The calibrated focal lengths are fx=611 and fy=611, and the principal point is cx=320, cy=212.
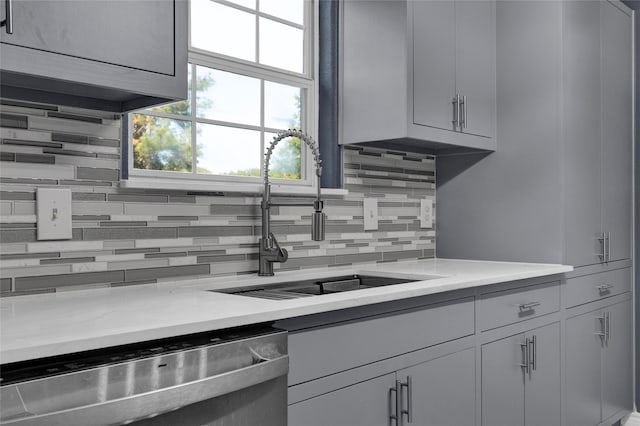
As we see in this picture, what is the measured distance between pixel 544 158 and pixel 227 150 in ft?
4.78

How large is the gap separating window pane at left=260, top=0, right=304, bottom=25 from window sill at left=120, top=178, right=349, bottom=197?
28.8 inches

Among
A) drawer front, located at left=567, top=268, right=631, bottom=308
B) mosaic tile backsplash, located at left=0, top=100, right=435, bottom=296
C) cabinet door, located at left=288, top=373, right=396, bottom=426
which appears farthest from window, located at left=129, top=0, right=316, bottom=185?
drawer front, located at left=567, top=268, right=631, bottom=308

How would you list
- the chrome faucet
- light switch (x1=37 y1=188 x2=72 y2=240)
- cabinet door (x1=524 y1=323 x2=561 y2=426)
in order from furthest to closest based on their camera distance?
cabinet door (x1=524 y1=323 x2=561 y2=426) → the chrome faucet → light switch (x1=37 y1=188 x2=72 y2=240)

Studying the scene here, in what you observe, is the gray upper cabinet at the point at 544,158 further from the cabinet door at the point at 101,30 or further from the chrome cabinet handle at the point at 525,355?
the cabinet door at the point at 101,30

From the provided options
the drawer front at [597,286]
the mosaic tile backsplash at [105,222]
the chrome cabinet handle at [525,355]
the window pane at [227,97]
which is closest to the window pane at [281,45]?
the window pane at [227,97]

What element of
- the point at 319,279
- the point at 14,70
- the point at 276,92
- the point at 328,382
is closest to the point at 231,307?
the point at 328,382

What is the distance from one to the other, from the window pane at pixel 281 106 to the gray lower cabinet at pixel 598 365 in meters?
1.55

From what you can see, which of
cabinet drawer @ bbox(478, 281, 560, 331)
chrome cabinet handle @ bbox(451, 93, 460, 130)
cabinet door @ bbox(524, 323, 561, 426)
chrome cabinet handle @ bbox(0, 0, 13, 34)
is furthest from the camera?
chrome cabinet handle @ bbox(451, 93, 460, 130)

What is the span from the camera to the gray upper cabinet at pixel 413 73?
2.45m

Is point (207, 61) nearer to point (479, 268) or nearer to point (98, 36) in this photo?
point (98, 36)

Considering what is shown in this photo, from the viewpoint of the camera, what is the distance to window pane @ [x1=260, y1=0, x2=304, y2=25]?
99.8 inches

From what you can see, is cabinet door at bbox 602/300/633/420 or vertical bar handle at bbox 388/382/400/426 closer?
vertical bar handle at bbox 388/382/400/426

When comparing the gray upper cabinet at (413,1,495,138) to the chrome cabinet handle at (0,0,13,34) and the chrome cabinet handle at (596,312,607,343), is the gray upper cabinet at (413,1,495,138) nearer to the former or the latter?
the chrome cabinet handle at (596,312,607,343)

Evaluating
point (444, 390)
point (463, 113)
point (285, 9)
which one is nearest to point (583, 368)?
point (444, 390)
